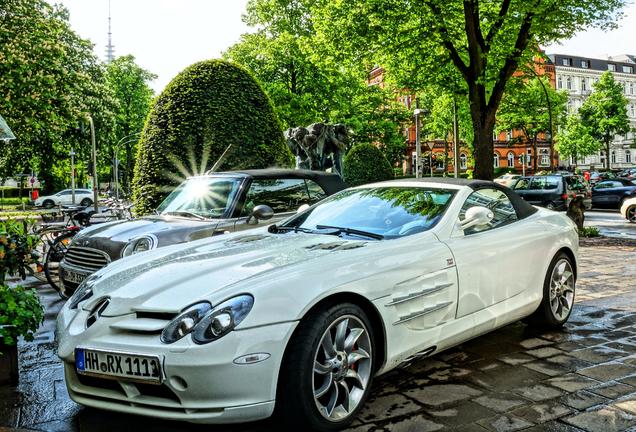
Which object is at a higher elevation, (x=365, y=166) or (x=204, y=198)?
(x=365, y=166)

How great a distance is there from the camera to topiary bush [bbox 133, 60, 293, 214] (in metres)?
10.6

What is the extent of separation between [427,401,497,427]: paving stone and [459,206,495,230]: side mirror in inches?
51.7

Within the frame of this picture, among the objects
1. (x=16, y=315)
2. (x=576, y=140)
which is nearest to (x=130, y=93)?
(x=576, y=140)

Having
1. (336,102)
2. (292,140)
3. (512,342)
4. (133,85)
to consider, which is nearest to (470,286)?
(512,342)

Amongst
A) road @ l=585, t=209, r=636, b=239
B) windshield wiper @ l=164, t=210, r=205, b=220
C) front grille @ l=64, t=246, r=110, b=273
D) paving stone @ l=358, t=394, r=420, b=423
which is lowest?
road @ l=585, t=209, r=636, b=239

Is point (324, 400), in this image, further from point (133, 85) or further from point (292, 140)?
point (133, 85)

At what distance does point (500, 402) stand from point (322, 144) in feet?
50.5

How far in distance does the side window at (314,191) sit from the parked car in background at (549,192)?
47.8 ft

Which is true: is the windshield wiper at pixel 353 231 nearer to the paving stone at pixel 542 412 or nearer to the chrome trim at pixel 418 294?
the chrome trim at pixel 418 294

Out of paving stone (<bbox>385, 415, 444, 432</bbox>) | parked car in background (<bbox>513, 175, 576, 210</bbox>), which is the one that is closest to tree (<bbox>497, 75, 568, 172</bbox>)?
parked car in background (<bbox>513, 175, 576, 210</bbox>)

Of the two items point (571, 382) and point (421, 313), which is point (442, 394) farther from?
point (571, 382)

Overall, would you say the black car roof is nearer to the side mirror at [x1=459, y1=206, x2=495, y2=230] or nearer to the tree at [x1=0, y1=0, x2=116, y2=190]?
the side mirror at [x1=459, y1=206, x2=495, y2=230]

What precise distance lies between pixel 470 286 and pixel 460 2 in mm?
16040

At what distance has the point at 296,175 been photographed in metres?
7.88
